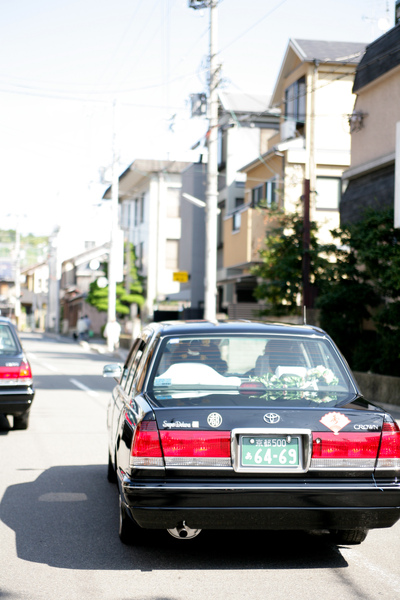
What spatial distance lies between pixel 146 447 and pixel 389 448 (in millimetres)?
1472

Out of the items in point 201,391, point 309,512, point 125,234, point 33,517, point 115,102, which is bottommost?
point 33,517

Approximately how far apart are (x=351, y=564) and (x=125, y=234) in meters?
56.2

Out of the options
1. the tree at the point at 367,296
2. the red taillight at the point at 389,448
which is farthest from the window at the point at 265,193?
the red taillight at the point at 389,448

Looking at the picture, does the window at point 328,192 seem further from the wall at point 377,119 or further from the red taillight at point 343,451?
the red taillight at point 343,451

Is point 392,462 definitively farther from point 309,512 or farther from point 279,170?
point 279,170

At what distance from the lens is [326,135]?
2991 cm

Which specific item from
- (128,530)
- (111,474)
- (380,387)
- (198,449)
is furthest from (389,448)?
(380,387)

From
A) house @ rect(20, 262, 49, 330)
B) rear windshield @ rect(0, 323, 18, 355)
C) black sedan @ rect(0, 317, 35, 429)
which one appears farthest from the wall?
house @ rect(20, 262, 49, 330)

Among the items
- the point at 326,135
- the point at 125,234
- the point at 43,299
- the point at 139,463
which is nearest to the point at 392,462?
the point at 139,463

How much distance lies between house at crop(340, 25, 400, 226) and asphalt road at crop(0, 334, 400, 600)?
1365 centimetres

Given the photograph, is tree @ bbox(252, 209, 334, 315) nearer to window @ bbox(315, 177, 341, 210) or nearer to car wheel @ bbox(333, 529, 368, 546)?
window @ bbox(315, 177, 341, 210)

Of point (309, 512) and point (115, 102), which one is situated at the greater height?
point (115, 102)

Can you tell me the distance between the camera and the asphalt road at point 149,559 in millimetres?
4734

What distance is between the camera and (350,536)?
5.61 m
